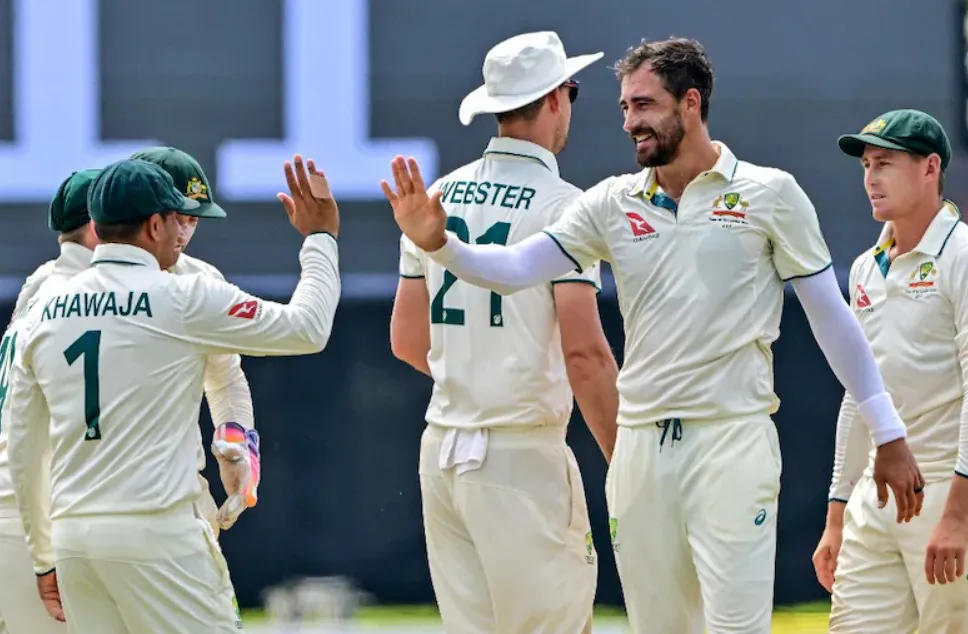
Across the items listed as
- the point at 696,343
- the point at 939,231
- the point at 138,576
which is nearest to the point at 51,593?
the point at 138,576

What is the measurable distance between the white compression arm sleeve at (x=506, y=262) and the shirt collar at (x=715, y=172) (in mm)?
208

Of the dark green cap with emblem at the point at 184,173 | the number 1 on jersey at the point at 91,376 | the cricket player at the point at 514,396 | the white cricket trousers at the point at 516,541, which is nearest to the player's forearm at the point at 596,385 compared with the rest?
the cricket player at the point at 514,396

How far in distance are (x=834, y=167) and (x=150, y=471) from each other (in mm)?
2823

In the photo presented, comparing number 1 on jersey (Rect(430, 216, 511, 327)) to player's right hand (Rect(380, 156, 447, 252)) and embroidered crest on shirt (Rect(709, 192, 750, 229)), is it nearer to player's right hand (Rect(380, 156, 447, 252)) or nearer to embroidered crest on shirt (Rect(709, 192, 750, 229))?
player's right hand (Rect(380, 156, 447, 252))

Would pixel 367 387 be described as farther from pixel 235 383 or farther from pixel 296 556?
pixel 235 383

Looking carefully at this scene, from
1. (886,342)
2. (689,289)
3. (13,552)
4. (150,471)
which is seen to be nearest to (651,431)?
(689,289)

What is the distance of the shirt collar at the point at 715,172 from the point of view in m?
3.25

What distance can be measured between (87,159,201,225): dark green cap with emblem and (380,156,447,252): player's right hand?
0.46 metres

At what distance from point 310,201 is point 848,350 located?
1.12 meters

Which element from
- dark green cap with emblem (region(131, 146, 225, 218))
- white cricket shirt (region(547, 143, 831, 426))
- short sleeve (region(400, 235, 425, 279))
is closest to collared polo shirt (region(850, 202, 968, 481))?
white cricket shirt (region(547, 143, 831, 426))

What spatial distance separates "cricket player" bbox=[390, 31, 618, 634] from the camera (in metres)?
3.63

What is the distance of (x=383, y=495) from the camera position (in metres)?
5.21

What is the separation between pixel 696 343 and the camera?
3.21 meters

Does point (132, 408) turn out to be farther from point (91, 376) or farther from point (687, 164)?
point (687, 164)
